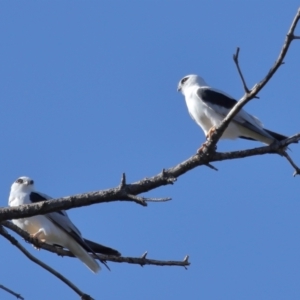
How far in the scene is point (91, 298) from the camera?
4012 millimetres

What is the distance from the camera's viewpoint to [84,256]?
7.78 m

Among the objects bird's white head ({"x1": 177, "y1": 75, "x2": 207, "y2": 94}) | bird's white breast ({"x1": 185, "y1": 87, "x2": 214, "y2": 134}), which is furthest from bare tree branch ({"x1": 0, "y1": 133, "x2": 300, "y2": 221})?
bird's white head ({"x1": 177, "y1": 75, "x2": 207, "y2": 94})

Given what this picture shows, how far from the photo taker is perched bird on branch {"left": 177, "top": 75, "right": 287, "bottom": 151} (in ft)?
26.5

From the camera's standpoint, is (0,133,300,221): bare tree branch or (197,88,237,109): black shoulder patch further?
(197,88,237,109): black shoulder patch

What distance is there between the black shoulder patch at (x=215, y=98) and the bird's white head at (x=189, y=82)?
118 cm

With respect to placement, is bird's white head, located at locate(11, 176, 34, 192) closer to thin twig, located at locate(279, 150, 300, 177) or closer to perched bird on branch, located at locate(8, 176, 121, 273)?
perched bird on branch, located at locate(8, 176, 121, 273)

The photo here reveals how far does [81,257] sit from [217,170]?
3508 mm

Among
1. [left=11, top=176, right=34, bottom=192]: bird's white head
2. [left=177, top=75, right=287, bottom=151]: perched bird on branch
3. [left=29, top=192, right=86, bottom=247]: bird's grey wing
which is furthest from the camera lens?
[left=11, top=176, right=34, bottom=192]: bird's white head

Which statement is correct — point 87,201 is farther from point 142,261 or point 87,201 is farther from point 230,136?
point 230,136

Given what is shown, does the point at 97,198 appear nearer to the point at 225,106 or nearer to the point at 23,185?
the point at 225,106

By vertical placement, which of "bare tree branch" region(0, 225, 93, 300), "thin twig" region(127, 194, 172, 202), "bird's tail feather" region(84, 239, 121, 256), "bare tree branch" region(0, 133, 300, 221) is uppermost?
"bird's tail feather" region(84, 239, 121, 256)

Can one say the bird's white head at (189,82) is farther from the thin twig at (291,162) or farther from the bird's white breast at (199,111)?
the thin twig at (291,162)

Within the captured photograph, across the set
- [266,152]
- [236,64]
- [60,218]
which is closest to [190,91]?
[60,218]

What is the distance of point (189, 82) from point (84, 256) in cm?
381
